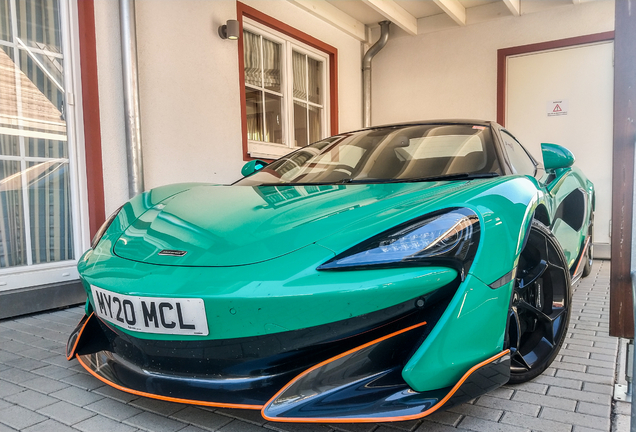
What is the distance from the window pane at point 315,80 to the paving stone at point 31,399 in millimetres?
4917

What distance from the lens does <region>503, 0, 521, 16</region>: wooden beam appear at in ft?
18.2

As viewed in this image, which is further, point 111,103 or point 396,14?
point 396,14

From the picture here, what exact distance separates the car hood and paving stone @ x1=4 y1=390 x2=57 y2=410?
62 cm

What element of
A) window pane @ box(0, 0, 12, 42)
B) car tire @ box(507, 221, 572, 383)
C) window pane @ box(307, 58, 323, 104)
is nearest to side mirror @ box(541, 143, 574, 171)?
car tire @ box(507, 221, 572, 383)

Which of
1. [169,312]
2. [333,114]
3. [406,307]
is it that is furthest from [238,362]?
[333,114]

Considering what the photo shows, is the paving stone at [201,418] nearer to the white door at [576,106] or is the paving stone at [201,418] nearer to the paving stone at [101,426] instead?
the paving stone at [101,426]

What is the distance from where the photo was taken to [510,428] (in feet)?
4.67

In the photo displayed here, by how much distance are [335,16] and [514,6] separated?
2.19 m

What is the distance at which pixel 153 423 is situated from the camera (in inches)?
58.2

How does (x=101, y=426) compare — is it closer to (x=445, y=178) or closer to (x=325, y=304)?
(x=325, y=304)

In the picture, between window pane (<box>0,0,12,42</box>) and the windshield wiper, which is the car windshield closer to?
the windshield wiper

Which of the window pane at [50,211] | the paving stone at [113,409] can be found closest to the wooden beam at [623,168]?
the paving stone at [113,409]

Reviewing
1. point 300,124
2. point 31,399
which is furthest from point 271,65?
point 31,399

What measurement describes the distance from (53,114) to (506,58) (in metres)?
5.31
